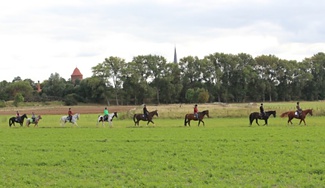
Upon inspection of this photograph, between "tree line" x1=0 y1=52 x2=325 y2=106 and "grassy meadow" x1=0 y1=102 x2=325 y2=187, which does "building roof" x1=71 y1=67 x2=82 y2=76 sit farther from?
"grassy meadow" x1=0 y1=102 x2=325 y2=187

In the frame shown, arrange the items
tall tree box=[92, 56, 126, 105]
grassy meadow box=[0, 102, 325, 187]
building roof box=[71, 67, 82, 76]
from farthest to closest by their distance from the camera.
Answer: building roof box=[71, 67, 82, 76]
tall tree box=[92, 56, 126, 105]
grassy meadow box=[0, 102, 325, 187]

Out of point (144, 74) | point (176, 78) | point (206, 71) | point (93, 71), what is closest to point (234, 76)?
point (206, 71)

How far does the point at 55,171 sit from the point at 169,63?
3928 inches

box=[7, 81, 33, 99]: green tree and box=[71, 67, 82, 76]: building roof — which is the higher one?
box=[71, 67, 82, 76]: building roof

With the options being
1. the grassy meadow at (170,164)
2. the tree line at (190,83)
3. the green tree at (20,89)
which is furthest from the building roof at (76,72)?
the grassy meadow at (170,164)

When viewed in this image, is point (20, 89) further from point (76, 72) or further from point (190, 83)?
point (76, 72)

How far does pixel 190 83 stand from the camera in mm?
112000

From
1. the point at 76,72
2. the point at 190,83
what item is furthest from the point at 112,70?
the point at 76,72

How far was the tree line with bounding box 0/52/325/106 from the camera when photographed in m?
106

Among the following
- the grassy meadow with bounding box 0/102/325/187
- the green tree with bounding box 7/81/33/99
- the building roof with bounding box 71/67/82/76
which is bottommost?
the grassy meadow with bounding box 0/102/325/187

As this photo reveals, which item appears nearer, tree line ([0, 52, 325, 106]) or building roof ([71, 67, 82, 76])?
tree line ([0, 52, 325, 106])

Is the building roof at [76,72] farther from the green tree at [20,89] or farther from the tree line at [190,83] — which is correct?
the green tree at [20,89]

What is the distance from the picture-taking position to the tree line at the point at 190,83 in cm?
10612

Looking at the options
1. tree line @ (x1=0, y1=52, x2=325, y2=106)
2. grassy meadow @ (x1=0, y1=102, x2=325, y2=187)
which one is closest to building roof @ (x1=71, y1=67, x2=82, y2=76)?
tree line @ (x1=0, y1=52, x2=325, y2=106)
